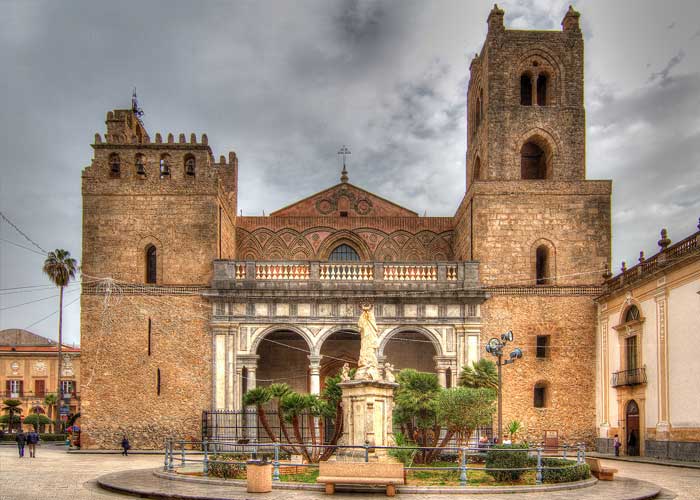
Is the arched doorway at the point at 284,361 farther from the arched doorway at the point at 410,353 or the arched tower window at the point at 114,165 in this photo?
the arched tower window at the point at 114,165

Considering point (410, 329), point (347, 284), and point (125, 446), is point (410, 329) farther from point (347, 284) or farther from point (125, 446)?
point (125, 446)

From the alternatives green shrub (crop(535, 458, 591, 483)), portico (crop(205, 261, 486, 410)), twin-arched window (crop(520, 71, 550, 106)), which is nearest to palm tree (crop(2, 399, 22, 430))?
portico (crop(205, 261, 486, 410))

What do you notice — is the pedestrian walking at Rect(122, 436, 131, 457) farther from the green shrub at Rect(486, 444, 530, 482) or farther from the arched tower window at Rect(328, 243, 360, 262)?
the green shrub at Rect(486, 444, 530, 482)

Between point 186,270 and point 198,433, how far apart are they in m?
5.74

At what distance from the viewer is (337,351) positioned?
31.5m

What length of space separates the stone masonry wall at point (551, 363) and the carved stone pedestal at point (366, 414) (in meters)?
11.4

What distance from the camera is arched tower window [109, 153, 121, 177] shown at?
2930 cm

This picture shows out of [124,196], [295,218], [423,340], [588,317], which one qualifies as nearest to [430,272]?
[423,340]

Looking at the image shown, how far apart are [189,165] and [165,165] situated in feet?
2.86

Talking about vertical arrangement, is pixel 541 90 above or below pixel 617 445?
above

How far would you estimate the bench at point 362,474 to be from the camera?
554 inches

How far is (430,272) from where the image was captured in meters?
28.9

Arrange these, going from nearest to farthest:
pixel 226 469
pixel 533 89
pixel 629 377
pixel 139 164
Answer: pixel 226 469
pixel 629 377
pixel 139 164
pixel 533 89

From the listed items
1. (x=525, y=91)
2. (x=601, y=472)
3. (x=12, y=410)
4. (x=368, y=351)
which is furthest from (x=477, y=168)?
(x=12, y=410)
